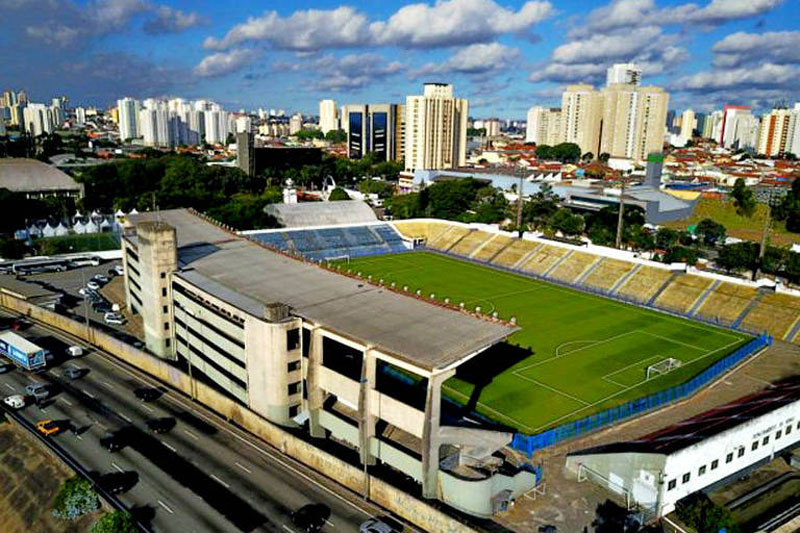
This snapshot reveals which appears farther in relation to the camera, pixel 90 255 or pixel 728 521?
pixel 90 255

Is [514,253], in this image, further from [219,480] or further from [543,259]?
[219,480]

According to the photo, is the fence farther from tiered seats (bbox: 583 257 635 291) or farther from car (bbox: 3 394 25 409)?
car (bbox: 3 394 25 409)

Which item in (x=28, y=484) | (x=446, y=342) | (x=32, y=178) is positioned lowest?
(x=28, y=484)

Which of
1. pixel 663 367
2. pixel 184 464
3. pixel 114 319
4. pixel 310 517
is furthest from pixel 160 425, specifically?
pixel 663 367

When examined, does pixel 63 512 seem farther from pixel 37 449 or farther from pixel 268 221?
pixel 268 221

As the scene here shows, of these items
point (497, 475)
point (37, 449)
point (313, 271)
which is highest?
point (313, 271)

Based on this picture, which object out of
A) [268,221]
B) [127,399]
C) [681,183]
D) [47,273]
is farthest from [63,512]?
[681,183]

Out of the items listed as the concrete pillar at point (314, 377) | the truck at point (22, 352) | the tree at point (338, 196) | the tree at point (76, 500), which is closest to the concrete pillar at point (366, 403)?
the concrete pillar at point (314, 377)
